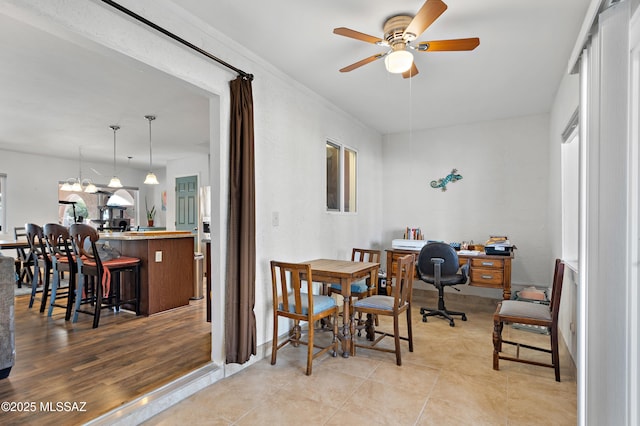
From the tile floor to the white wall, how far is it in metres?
2.00

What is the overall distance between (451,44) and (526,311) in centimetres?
205

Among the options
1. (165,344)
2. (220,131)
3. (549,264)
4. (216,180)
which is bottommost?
(165,344)

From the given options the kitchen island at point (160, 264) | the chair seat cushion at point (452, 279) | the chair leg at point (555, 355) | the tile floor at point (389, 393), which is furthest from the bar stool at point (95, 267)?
the chair leg at point (555, 355)

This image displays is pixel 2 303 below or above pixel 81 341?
above

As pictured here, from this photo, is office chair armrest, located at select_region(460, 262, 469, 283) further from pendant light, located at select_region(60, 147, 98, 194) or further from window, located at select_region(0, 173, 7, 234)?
window, located at select_region(0, 173, 7, 234)

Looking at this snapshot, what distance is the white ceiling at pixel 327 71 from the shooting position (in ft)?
7.56

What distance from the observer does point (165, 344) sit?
10.1 ft

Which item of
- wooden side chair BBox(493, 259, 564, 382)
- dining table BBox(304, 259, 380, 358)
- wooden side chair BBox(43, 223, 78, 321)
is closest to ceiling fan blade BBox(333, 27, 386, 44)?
A: dining table BBox(304, 259, 380, 358)

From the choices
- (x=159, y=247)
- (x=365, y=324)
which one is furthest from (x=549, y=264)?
(x=159, y=247)

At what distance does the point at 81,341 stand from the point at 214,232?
1807 millimetres

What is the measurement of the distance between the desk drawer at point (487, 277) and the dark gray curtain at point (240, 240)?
2.82 m

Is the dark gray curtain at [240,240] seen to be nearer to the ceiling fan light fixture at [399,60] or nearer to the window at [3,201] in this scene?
the ceiling fan light fixture at [399,60]

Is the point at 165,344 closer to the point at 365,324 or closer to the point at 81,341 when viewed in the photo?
the point at 81,341

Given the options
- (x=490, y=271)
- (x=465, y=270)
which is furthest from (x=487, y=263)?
(x=465, y=270)
